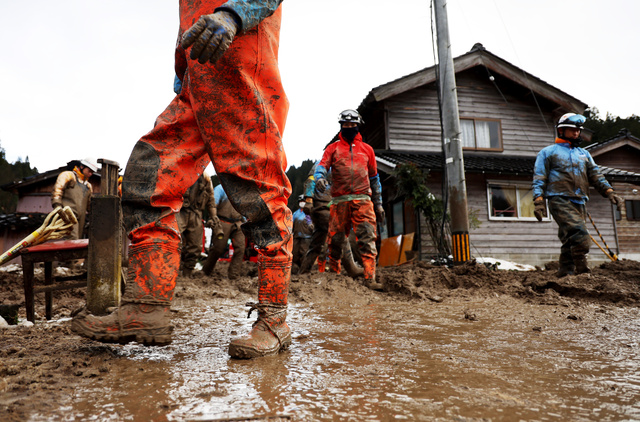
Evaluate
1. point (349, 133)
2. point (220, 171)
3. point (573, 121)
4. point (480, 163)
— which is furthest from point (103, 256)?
point (480, 163)

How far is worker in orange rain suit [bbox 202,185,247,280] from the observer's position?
7.42m

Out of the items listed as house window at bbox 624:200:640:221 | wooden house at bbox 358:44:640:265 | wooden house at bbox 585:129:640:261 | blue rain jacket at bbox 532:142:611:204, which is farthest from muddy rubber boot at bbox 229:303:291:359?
house window at bbox 624:200:640:221

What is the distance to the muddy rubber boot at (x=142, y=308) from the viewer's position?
5.49 feet

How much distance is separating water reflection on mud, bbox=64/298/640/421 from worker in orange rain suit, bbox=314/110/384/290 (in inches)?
137

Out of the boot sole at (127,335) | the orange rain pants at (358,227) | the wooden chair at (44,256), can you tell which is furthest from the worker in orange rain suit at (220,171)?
the orange rain pants at (358,227)

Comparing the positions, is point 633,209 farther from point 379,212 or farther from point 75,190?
point 75,190

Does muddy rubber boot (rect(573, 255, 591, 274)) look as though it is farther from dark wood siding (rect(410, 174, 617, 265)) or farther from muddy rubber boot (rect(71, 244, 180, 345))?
dark wood siding (rect(410, 174, 617, 265))

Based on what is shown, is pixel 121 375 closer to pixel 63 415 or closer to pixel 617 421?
pixel 63 415

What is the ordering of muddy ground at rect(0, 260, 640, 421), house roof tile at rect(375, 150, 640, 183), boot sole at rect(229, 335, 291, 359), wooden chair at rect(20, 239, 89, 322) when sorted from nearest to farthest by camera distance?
muddy ground at rect(0, 260, 640, 421) → boot sole at rect(229, 335, 291, 359) → wooden chair at rect(20, 239, 89, 322) → house roof tile at rect(375, 150, 640, 183)

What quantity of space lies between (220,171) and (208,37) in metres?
0.55

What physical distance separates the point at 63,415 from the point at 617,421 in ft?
4.22

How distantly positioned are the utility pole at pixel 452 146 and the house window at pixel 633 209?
12410mm

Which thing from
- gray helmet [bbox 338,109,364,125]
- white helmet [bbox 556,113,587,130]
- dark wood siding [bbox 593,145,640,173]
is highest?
dark wood siding [bbox 593,145,640,173]

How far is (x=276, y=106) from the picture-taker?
A: 2035mm
